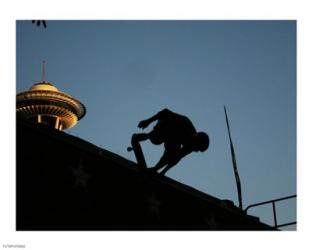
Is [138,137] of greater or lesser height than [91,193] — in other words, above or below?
above

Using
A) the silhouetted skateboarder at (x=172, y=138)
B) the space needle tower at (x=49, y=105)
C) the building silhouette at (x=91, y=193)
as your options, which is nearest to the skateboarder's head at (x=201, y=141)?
the silhouetted skateboarder at (x=172, y=138)

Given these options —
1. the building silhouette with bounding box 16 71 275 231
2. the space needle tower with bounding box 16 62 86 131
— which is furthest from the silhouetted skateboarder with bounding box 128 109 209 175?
the space needle tower with bounding box 16 62 86 131

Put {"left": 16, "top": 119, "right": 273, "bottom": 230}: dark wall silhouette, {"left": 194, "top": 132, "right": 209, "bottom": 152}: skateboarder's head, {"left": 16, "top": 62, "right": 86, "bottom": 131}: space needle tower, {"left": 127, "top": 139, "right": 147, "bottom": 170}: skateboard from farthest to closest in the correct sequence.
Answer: {"left": 16, "top": 62, "right": 86, "bottom": 131}: space needle tower, {"left": 194, "top": 132, "right": 209, "bottom": 152}: skateboarder's head, {"left": 127, "top": 139, "right": 147, "bottom": 170}: skateboard, {"left": 16, "top": 119, "right": 273, "bottom": 230}: dark wall silhouette

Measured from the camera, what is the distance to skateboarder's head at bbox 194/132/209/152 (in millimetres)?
11641

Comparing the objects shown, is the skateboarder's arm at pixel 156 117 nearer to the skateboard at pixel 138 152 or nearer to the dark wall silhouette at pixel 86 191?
the skateboard at pixel 138 152

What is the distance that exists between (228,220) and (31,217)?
19.9 feet

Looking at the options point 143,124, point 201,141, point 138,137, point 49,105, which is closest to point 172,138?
point 201,141

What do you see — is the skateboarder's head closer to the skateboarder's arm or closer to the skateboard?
the skateboarder's arm

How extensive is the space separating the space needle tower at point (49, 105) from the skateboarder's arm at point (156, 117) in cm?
9115

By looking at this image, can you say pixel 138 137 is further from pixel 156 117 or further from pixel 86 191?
pixel 86 191

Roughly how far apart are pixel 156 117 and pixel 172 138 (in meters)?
0.78

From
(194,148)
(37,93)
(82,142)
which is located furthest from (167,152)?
(37,93)

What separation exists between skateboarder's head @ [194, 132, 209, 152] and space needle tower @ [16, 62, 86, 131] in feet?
299

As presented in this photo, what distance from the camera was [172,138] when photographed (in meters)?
11.9
